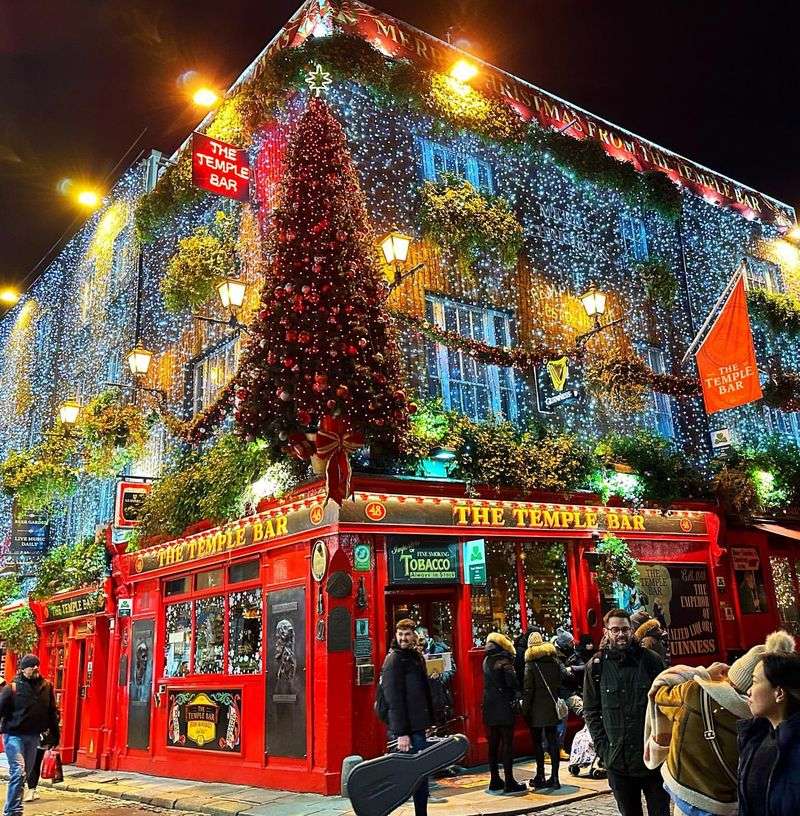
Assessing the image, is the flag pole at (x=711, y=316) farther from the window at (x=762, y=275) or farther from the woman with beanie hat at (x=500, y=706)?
the woman with beanie hat at (x=500, y=706)

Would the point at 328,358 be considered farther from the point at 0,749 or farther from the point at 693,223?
the point at 0,749

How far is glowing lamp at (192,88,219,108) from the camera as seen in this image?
54.9 ft

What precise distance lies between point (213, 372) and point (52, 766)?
7.69 meters

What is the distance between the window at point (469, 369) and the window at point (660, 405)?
3.94 meters

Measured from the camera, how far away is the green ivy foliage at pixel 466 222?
1458 cm

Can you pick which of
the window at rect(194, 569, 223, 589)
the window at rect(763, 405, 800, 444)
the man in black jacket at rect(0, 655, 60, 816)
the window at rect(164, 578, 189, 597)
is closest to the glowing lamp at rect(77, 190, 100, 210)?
the window at rect(164, 578, 189, 597)

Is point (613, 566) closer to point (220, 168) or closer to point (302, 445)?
point (302, 445)

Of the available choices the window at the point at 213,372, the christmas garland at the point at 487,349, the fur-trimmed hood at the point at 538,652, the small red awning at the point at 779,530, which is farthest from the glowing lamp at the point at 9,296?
the small red awning at the point at 779,530

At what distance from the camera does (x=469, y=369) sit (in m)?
14.3

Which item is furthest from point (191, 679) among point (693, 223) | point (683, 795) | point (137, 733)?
point (693, 223)

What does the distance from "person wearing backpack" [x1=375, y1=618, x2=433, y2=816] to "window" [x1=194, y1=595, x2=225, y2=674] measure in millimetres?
5604

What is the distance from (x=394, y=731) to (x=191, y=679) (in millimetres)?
6638

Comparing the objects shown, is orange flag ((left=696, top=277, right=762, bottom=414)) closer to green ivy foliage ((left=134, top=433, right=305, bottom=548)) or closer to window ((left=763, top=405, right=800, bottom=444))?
window ((left=763, top=405, right=800, bottom=444))

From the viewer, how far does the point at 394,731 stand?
27.2 feet
